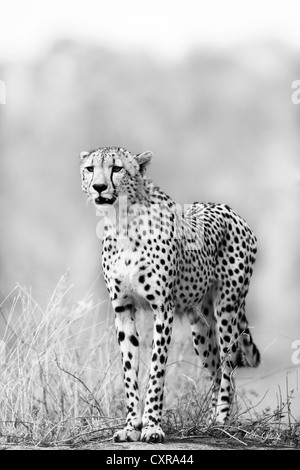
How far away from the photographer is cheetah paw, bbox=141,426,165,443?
17.9 ft

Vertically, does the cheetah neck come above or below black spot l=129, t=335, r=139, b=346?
above

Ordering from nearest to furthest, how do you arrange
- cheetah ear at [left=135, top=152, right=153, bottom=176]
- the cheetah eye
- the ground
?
the ground, the cheetah eye, cheetah ear at [left=135, top=152, right=153, bottom=176]

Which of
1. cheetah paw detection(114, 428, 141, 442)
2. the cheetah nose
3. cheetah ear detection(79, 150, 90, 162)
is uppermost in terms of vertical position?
cheetah ear detection(79, 150, 90, 162)

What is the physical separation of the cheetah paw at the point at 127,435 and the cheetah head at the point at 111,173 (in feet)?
4.46

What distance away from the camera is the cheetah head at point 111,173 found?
5516 millimetres

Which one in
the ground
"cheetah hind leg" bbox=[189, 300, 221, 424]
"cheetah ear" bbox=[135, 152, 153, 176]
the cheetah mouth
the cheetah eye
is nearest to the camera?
the ground

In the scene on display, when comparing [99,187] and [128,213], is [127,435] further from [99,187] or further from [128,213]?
[99,187]

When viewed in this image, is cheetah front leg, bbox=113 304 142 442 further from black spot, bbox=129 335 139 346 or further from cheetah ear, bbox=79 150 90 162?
cheetah ear, bbox=79 150 90 162

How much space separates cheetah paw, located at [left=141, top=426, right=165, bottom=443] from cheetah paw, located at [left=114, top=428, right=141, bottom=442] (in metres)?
0.05

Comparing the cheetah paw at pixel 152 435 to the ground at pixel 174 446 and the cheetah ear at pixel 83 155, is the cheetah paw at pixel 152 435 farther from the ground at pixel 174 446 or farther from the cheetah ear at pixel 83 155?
the cheetah ear at pixel 83 155

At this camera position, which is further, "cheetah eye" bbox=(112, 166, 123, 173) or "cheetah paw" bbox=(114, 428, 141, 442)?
"cheetah eye" bbox=(112, 166, 123, 173)

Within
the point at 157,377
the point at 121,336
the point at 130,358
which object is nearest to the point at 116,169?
the point at 121,336

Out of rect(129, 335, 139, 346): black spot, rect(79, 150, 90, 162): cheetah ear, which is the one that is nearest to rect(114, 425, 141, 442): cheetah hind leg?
rect(129, 335, 139, 346): black spot

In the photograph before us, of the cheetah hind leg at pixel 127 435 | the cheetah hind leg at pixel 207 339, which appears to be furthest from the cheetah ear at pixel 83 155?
the cheetah hind leg at pixel 127 435
